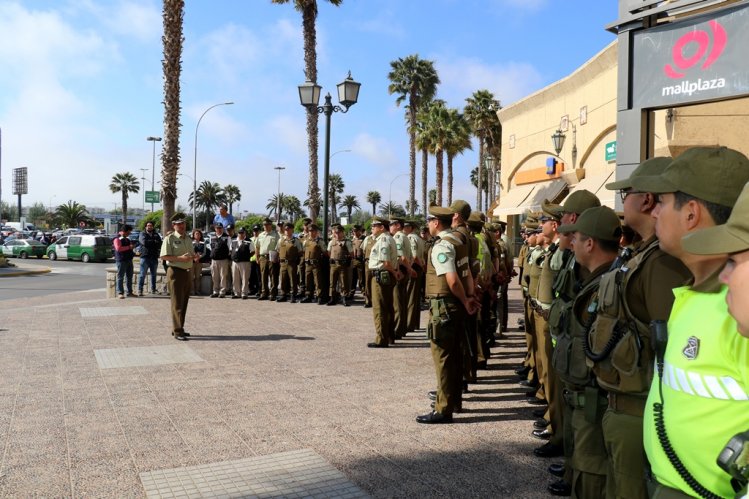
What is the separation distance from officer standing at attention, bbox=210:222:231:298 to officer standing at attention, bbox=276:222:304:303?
5.52 feet

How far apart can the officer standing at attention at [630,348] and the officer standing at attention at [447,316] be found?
8.91 ft

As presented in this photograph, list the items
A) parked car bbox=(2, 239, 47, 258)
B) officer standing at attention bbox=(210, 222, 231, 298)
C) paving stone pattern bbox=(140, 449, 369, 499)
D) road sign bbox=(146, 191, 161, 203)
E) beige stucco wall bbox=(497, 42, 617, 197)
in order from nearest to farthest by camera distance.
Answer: paving stone pattern bbox=(140, 449, 369, 499) → officer standing at attention bbox=(210, 222, 231, 298) → beige stucco wall bbox=(497, 42, 617, 197) → parked car bbox=(2, 239, 47, 258) → road sign bbox=(146, 191, 161, 203)

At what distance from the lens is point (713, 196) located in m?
1.94

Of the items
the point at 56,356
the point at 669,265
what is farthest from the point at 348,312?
the point at 669,265

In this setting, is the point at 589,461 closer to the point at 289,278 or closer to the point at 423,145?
the point at 289,278

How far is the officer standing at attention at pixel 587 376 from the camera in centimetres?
284

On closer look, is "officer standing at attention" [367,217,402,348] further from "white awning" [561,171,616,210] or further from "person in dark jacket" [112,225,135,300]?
"white awning" [561,171,616,210]

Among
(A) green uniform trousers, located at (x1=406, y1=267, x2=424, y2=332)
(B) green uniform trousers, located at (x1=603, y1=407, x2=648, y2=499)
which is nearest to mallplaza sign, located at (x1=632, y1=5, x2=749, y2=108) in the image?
(B) green uniform trousers, located at (x1=603, y1=407, x2=648, y2=499)

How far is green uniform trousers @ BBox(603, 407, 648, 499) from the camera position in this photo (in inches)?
88.7

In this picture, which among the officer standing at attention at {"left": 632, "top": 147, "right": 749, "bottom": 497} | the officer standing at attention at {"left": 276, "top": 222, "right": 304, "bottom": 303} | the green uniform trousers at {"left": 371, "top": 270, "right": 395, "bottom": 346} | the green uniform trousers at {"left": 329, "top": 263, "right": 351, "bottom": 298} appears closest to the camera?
the officer standing at attention at {"left": 632, "top": 147, "right": 749, "bottom": 497}

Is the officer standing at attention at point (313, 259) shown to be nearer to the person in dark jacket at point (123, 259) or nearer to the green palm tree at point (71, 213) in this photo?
the person in dark jacket at point (123, 259)

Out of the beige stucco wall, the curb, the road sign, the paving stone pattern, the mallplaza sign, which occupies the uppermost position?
the beige stucco wall

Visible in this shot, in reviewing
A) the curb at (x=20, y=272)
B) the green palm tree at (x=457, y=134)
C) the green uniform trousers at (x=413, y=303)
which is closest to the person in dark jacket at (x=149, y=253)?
the green uniform trousers at (x=413, y=303)

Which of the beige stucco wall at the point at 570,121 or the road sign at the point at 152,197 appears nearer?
the beige stucco wall at the point at 570,121
